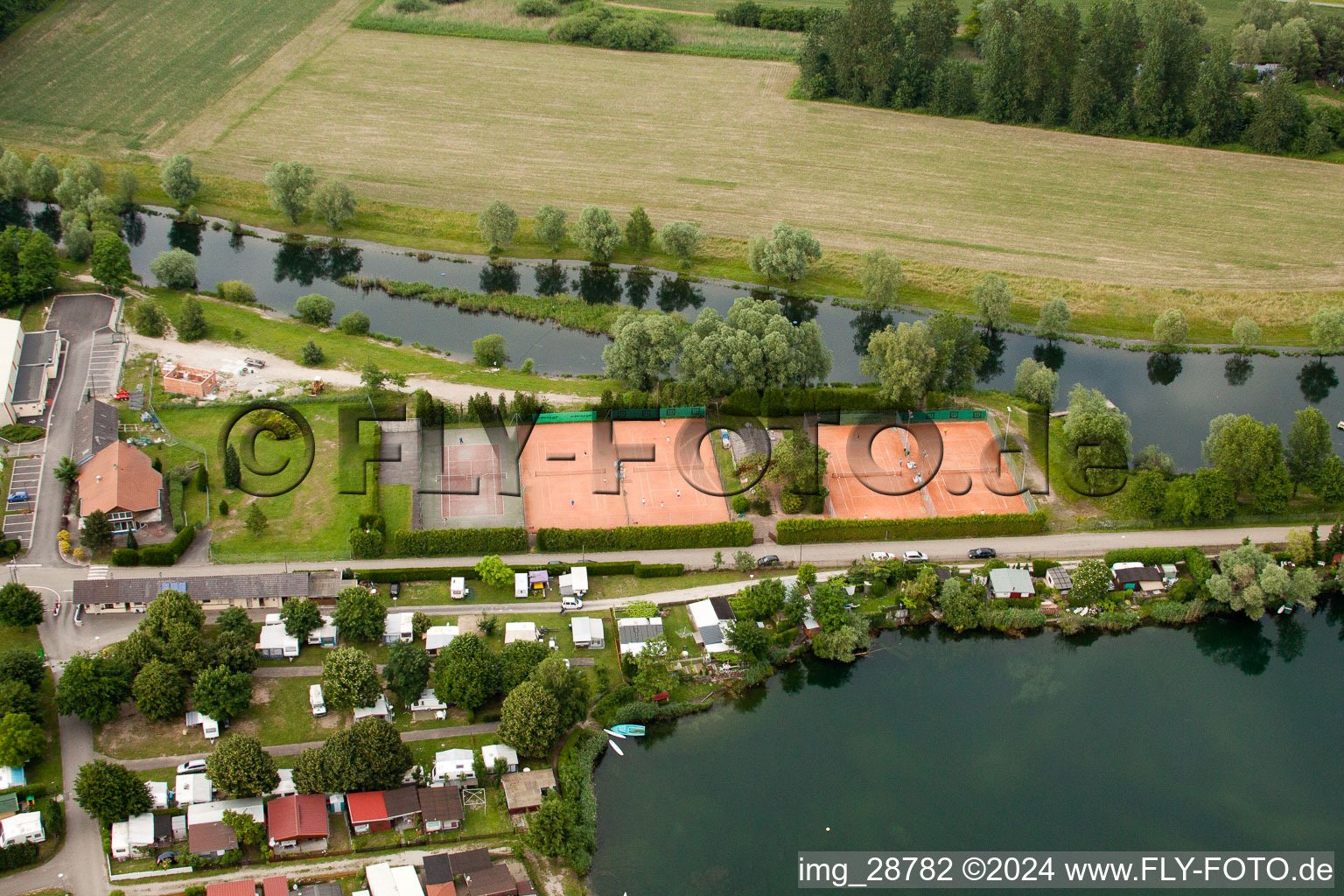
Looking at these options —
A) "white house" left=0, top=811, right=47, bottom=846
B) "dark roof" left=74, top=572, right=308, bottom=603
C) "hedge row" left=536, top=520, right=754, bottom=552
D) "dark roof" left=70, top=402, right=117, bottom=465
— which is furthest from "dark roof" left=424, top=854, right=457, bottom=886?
"dark roof" left=70, top=402, right=117, bottom=465

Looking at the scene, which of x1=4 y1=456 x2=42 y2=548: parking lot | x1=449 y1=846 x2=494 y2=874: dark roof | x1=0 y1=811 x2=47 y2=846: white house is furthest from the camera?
x1=4 y1=456 x2=42 y2=548: parking lot

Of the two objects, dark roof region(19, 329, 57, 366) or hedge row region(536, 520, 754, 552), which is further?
dark roof region(19, 329, 57, 366)

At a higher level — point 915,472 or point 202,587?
point 915,472

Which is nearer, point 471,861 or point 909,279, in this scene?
point 471,861

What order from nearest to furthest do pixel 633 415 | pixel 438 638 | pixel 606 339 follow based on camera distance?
pixel 438 638 < pixel 633 415 < pixel 606 339

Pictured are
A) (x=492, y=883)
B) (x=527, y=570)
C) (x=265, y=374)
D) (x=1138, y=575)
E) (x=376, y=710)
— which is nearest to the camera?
(x=492, y=883)

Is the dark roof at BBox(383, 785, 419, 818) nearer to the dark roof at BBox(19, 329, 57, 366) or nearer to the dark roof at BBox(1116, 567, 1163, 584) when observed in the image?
the dark roof at BBox(1116, 567, 1163, 584)

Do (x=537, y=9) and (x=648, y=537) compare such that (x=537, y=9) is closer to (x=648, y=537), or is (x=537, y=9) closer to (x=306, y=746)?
(x=648, y=537)

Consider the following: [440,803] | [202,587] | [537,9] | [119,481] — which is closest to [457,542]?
[202,587]
